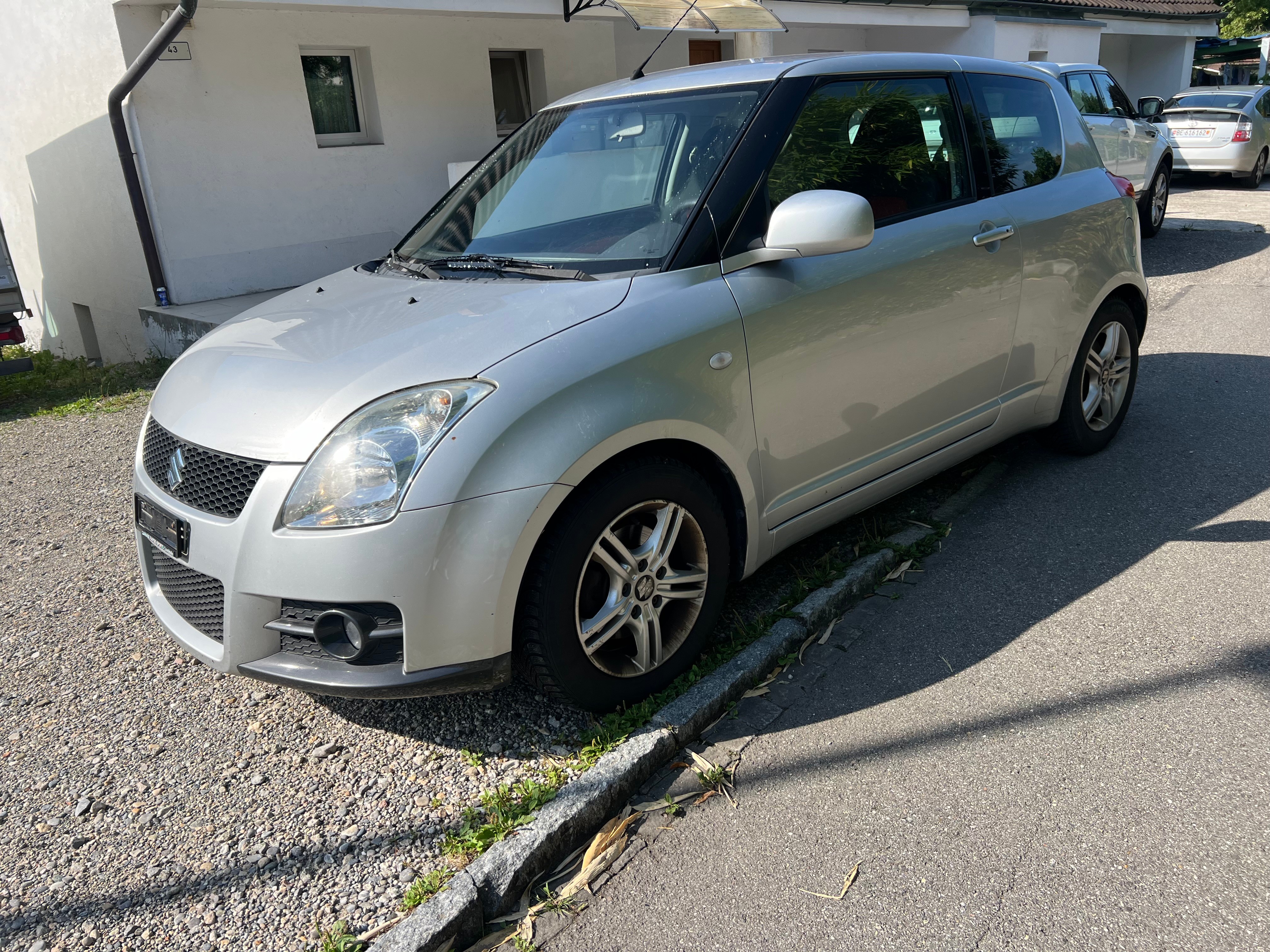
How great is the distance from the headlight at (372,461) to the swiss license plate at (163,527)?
450 millimetres

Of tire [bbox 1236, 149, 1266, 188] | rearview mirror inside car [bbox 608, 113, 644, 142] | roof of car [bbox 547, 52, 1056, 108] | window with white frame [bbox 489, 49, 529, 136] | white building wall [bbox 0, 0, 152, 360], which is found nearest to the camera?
roof of car [bbox 547, 52, 1056, 108]

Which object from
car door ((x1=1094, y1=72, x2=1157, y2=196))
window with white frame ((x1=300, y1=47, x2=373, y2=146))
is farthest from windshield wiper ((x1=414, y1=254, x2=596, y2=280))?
car door ((x1=1094, y1=72, x2=1157, y2=196))

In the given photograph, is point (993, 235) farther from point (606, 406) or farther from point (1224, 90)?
point (1224, 90)

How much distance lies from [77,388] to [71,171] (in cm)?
313

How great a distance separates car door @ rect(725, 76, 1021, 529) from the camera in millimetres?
3193

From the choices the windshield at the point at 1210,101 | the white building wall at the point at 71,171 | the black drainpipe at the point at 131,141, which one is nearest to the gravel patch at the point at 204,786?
the black drainpipe at the point at 131,141

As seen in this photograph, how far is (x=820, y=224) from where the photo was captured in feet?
9.80

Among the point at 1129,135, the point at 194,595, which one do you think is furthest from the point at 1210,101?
the point at 194,595

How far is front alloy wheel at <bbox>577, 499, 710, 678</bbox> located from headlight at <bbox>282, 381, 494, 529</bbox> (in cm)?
55

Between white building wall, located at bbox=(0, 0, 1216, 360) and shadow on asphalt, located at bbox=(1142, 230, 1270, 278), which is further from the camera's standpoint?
shadow on asphalt, located at bbox=(1142, 230, 1270, 278)

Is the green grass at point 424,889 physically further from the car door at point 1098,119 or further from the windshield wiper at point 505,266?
the car door at point 1098,119

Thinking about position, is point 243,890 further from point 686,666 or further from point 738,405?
point 738,405

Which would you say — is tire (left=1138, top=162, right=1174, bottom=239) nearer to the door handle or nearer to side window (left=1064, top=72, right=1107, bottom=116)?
side window (left=1064, top=72, right=1107, bottom=116)

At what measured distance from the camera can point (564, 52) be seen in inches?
461
